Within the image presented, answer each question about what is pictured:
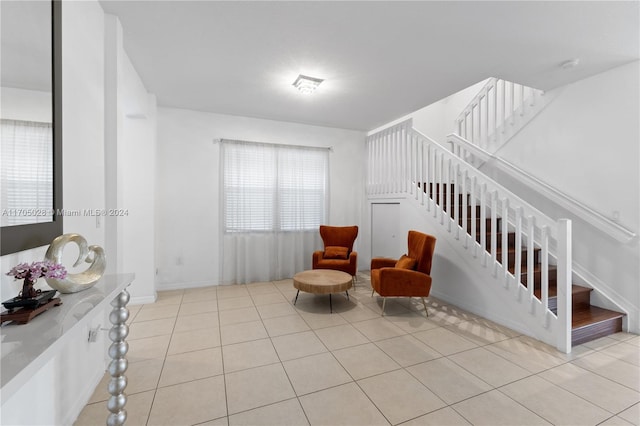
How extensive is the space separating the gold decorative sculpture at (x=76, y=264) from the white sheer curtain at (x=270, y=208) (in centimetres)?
303

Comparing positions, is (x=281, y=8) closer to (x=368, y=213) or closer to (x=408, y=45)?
(x=408, y=45)

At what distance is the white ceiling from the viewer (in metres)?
2.10

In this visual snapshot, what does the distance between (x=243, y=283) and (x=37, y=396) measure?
3272 millimetres

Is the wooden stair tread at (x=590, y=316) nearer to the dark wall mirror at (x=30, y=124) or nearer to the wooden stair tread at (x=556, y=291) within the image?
the wooden stair tread at (x=556, y=291)

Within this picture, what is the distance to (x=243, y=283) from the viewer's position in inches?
181

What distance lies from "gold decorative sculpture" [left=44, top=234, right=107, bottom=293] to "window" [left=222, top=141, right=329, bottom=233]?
303 cm

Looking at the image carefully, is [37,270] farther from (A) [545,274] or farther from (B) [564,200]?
(B) [564,200]

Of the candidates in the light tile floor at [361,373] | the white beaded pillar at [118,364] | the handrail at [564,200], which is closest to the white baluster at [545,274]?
the light tile floor at [361,373]

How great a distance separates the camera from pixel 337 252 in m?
4.47

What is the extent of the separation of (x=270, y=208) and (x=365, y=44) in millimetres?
2959

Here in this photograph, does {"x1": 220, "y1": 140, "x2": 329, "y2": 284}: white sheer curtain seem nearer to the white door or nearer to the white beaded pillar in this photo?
the white door

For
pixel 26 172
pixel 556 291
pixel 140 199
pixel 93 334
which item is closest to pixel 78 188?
pixel 26 172

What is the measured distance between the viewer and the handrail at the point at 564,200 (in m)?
2.86

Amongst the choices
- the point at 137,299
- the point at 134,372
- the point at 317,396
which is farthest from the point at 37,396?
the point at 137,299
